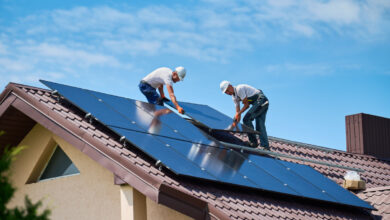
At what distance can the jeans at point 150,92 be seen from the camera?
13998 mm

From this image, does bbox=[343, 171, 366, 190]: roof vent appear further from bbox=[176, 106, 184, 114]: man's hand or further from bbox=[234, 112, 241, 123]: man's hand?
bbox=[176, 106, 184, 114]: man's hand

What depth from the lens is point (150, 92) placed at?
45.9 feet

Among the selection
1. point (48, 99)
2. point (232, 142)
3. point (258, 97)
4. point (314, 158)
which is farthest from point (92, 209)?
point (314, 158)

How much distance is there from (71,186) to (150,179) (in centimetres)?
242

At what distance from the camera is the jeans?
14.0 m

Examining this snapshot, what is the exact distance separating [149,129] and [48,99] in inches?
73.6

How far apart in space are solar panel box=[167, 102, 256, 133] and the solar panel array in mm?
921

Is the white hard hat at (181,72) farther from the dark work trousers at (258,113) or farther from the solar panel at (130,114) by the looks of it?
the dark work trousers at (258,113)

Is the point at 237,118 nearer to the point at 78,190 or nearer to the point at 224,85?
the point at 224,85

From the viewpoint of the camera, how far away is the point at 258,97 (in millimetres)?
15102

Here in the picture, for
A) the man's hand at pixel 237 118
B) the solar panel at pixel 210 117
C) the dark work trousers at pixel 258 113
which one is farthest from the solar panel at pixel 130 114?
the dark work trousers at pixel 258 113

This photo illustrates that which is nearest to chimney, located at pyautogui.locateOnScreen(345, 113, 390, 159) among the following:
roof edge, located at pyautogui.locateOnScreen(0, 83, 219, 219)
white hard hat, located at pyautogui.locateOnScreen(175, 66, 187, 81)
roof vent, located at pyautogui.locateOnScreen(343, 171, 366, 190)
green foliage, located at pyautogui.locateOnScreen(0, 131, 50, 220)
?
roof vent, located at pyautogui.locateOnScreen(343, 171, 366, 190)

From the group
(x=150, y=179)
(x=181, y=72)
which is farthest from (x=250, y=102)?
(x=150, y=179)

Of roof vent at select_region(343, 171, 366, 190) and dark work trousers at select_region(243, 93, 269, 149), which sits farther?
dark work trousers at select_region(243, 93, 269, 149)
